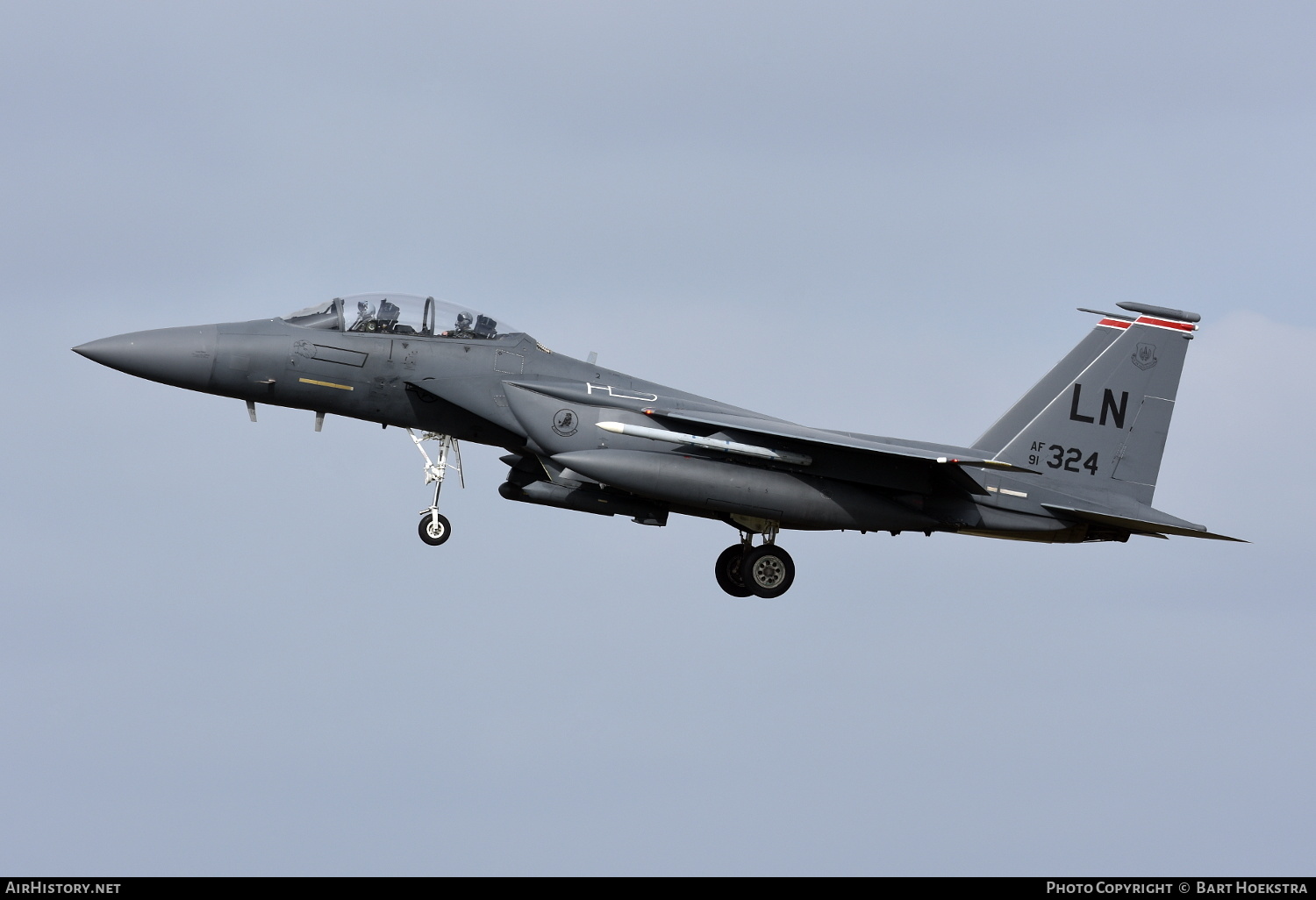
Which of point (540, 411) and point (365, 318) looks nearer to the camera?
point (540, 411)

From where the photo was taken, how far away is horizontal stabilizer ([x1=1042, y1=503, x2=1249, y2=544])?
2114cm

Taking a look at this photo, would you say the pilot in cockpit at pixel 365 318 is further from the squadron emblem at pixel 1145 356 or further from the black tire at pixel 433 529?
the squadron emblem at pixel 1145 356

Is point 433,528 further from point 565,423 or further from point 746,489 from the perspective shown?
point 746,489

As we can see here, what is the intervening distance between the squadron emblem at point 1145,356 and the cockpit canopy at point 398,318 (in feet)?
27.7

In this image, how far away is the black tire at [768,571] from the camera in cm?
2152

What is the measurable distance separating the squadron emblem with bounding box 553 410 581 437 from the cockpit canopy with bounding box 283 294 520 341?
1.46 m

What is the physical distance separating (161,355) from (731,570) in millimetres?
7865

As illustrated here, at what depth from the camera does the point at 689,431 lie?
20.5 m

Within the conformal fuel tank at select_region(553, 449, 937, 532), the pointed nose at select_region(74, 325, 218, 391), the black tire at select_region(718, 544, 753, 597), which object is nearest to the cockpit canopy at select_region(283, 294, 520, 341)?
the pointed nose at select_region(74, 325, 218, 391)

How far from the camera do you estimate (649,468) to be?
1978 cm

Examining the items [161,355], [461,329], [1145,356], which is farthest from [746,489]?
[161,355]

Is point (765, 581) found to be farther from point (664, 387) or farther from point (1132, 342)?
point (1132, 342)

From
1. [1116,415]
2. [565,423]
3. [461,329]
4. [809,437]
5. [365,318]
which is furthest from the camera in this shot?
[1116,415]
